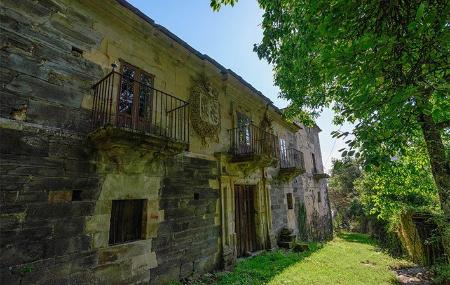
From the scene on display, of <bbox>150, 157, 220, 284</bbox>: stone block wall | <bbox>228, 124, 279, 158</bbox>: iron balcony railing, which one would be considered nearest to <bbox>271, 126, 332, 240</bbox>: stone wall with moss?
<bbox>228, 124, 279, 158</bbox>: iron balcony railing

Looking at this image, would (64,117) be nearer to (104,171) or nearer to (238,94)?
(104,171)

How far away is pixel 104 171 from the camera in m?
4.87

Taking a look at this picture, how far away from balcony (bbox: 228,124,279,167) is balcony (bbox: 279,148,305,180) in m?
1.16

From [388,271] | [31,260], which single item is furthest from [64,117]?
[388,271]

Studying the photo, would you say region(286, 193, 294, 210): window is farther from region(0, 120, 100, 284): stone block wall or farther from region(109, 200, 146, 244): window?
region(0, 120, 100, 284): stone block wall

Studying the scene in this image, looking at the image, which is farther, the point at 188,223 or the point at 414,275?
the point at 414,275

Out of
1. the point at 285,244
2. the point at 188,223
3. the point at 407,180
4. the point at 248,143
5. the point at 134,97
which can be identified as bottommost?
the point at 285,244

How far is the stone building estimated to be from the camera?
12.9 ft

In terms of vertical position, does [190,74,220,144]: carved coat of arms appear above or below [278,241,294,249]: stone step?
above

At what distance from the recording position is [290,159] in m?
13.2

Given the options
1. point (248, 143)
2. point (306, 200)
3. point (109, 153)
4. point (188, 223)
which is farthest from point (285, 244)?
point (109, 153)

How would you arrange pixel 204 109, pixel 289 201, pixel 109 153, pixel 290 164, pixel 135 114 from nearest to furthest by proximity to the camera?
pixel 109 153, pixel 135 114, pixel 204 109, pixel 289 201, pixel 290 164

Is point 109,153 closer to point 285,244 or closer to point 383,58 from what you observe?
point 383,58

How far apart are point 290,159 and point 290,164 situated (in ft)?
1.48
